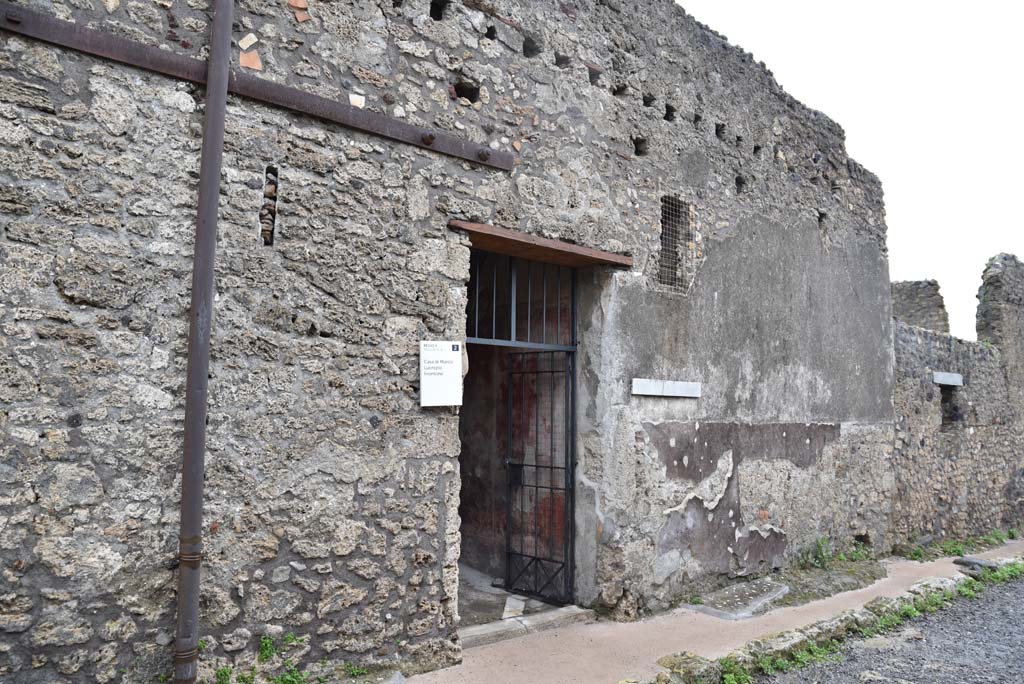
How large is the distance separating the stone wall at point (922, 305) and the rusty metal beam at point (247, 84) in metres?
8.51

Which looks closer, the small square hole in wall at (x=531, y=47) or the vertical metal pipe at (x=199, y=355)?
the vertical metal pipe at (x=199, y=355)

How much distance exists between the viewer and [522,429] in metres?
5.59

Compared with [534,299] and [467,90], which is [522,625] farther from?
[467,90]

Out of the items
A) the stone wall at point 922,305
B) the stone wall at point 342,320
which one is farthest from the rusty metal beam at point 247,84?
the stone wall at point 922,305

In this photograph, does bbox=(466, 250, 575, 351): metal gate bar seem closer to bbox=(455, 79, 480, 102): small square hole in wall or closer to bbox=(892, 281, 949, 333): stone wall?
bbox=(455, 79, 480, 102): small square hole in wall

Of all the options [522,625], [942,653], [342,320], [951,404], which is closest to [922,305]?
[951,404]

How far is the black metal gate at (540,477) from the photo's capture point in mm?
5148

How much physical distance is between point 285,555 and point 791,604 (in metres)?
3.85

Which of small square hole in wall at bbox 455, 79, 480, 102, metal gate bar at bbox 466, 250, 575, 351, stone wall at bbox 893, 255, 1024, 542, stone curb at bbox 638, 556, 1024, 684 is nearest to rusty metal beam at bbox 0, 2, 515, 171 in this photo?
small square hole in wall at bbox 455, 79, 480, 102

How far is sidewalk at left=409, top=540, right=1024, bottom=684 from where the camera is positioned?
387 cm

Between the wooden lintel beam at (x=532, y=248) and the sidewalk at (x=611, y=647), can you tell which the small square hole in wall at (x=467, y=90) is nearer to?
the wooden lintel beam at (x=532, y=248)

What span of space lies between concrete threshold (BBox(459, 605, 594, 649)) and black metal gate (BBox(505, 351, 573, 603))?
8.4 inches

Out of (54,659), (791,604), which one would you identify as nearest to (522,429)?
(791,604)

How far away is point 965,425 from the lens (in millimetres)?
9000
